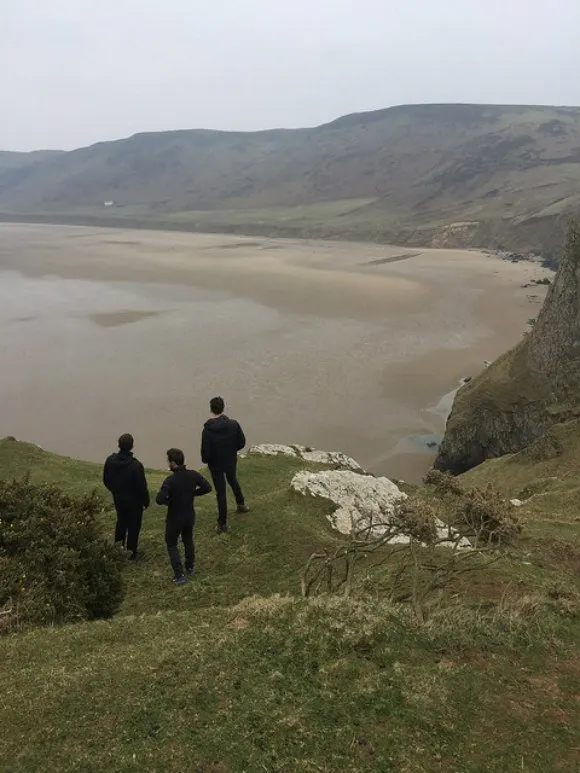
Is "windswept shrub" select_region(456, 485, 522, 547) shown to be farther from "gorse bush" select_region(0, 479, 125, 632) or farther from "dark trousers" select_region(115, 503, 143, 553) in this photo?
"gorse bush" select_region(0, 479, 125, 632)

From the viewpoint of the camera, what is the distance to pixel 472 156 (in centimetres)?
17025

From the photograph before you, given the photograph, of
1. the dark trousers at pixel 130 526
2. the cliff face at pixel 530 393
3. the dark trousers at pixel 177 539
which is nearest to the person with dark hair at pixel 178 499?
the dark trousers at pixel 177 539

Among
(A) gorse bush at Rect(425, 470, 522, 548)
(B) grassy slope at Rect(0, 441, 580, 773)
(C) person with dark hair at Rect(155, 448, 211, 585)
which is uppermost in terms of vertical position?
(C) person with dark hair at Rect(155, 448, 211, 585)

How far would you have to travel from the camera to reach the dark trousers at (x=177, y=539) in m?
9.05

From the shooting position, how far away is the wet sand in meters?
30.5

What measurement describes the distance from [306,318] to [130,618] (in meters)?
47.2

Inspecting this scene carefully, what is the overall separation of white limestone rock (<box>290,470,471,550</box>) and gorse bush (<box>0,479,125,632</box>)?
512 cm

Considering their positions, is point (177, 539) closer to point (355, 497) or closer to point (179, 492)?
point (179, 492)

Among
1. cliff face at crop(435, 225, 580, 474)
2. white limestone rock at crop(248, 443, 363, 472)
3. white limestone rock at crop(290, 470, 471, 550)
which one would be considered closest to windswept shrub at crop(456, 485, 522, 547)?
white limestone rock at crop(290, 470, 471, 550)

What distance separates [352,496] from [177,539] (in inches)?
226

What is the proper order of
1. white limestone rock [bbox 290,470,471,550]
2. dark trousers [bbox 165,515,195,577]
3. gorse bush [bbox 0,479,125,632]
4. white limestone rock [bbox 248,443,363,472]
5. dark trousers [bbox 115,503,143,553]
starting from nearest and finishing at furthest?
gorse bush [bbox 0,479,125,632] < dark trousers [bbox 165,515,195,577] < dark trousers [bbox 115,503,143,553] < white limestone rock [bbox 290,470,471,550] < white limestone rock [bbox 248,443,363,472]

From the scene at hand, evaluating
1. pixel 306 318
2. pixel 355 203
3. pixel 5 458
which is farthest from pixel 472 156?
pixel 5 458

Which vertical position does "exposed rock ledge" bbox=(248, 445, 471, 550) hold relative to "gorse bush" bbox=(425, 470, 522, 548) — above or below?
below

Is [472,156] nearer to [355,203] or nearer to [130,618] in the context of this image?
[355,203]
